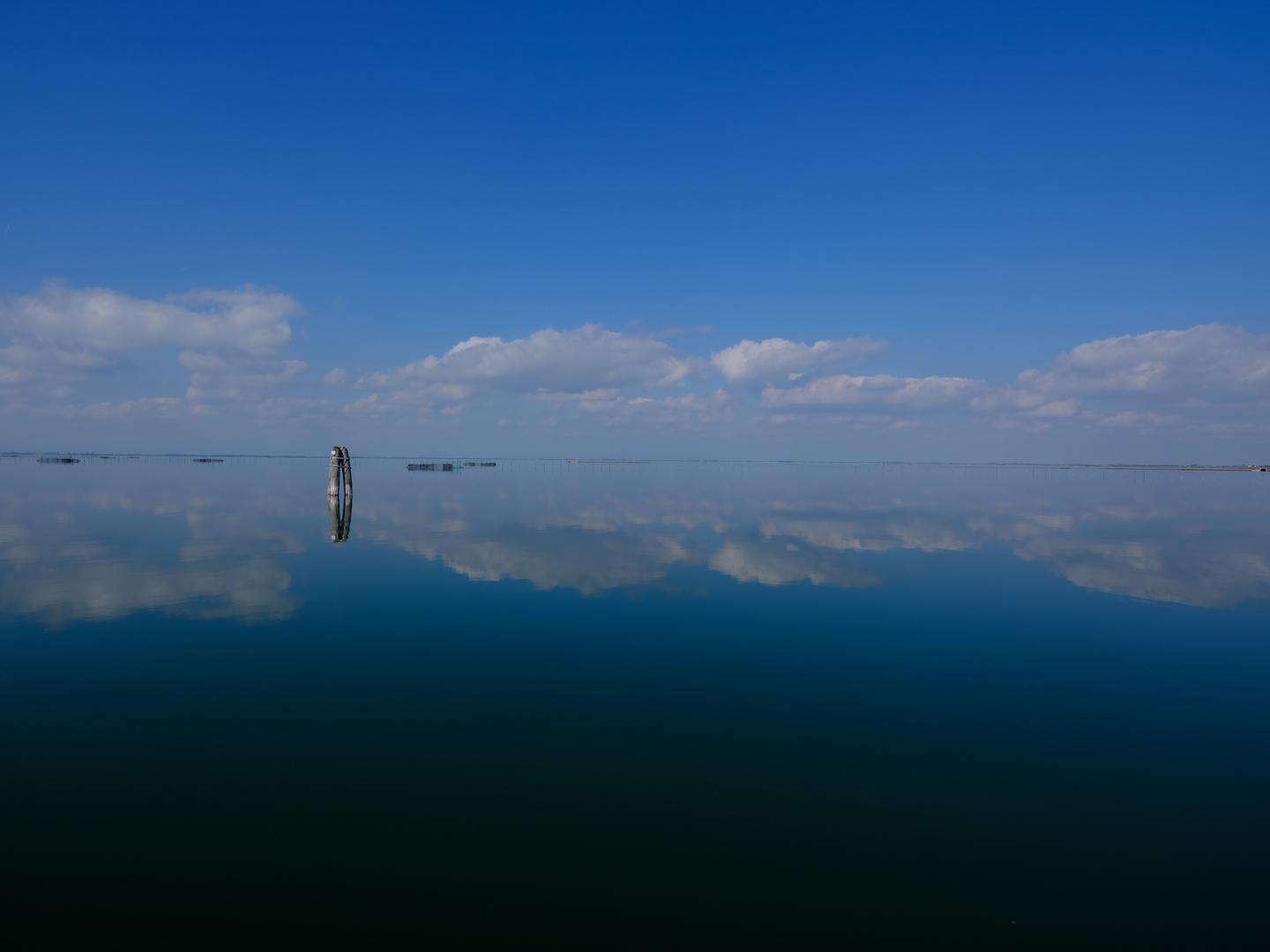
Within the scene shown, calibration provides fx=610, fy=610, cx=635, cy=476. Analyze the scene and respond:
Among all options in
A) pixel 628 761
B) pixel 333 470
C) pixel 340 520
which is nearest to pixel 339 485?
pixel 333 470

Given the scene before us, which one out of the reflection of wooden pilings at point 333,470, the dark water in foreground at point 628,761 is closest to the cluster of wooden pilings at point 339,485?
the reflection of wooden pilings at point 333,470

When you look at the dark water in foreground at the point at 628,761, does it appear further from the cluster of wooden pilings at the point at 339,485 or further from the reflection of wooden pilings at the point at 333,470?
the reflection of wooden pilings at the point at 333,470

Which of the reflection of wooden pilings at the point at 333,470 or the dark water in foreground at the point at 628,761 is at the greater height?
the reflection of wooden pilings at the point at 333,470

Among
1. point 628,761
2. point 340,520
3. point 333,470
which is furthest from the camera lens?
point 333,470

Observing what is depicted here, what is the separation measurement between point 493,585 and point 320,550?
1004 centimetres

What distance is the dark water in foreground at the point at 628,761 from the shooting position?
18.6ft

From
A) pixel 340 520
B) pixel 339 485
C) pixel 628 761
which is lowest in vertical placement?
pixel 628 761

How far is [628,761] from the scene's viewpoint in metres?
8.36

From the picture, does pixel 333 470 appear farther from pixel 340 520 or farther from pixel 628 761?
pixel 628 761

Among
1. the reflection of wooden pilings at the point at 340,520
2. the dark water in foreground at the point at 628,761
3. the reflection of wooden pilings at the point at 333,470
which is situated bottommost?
the dark water in foreground at the point at 628,761

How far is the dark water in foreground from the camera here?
568 centimetres

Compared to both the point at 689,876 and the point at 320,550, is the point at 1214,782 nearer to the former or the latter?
the point at 689,876

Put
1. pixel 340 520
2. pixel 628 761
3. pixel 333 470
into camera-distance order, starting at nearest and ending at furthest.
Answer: pixel 628 761 < pixel 340 520 < pixel 333 470

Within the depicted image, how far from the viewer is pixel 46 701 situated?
984 centimetres
